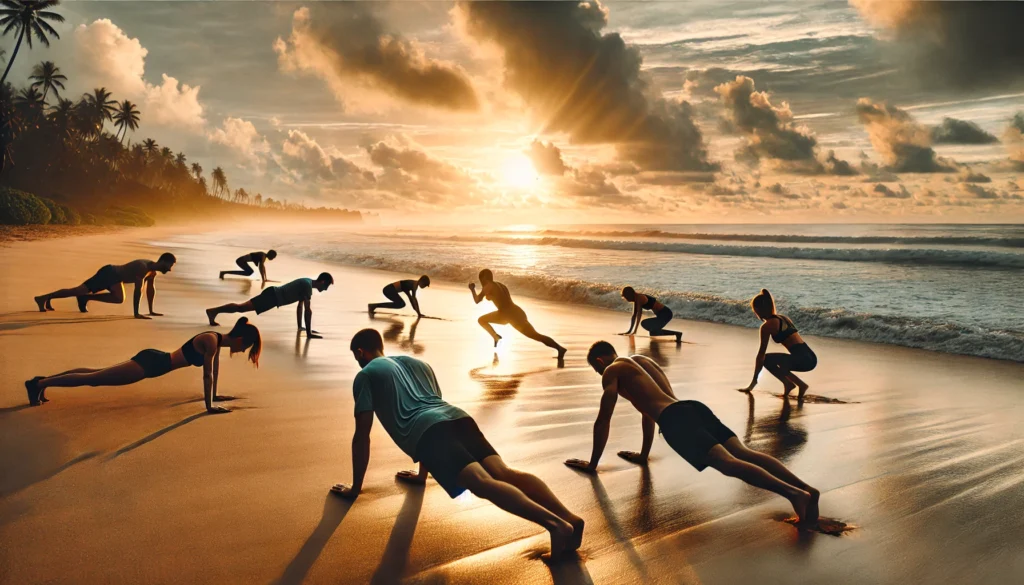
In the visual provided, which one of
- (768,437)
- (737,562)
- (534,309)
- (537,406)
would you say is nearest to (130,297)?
(534,309)

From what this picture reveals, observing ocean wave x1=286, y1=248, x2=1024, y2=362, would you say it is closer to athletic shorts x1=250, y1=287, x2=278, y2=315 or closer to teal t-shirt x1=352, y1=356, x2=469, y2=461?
athletic shorts x1=250, y1=287, x2=278, y2=315

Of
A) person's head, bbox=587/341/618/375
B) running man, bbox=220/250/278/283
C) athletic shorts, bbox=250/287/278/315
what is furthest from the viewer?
running man, bbox=220/250/278/283

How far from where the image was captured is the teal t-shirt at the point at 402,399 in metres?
4.40

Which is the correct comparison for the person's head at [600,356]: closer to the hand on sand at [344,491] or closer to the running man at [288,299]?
the hand on sand at [344,491]

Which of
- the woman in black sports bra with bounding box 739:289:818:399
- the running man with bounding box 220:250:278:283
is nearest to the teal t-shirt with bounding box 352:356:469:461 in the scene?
the woman in black sports bra with bounding box 739:289:818:399

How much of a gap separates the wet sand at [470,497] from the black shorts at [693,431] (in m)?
0.51

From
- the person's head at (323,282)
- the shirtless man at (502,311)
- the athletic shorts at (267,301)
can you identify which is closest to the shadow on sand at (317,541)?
the shirtless man at (502,311)

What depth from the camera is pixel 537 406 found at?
319 inches

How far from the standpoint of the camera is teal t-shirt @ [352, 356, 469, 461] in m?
4.40

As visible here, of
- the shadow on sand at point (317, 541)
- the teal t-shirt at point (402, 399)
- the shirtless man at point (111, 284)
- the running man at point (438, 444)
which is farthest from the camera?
the shirtless man at point (111, 284)

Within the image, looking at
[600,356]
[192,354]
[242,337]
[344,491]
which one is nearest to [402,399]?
[344,491]

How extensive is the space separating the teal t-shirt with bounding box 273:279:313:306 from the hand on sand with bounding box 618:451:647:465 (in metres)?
7.71

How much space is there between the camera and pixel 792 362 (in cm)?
903

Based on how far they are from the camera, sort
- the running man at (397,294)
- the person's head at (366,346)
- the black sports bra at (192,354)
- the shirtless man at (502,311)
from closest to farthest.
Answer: the person's head at (366,346) → the black sports bra at (192,354) → the shirtless man at (502,311) → the running man at (397,294)
